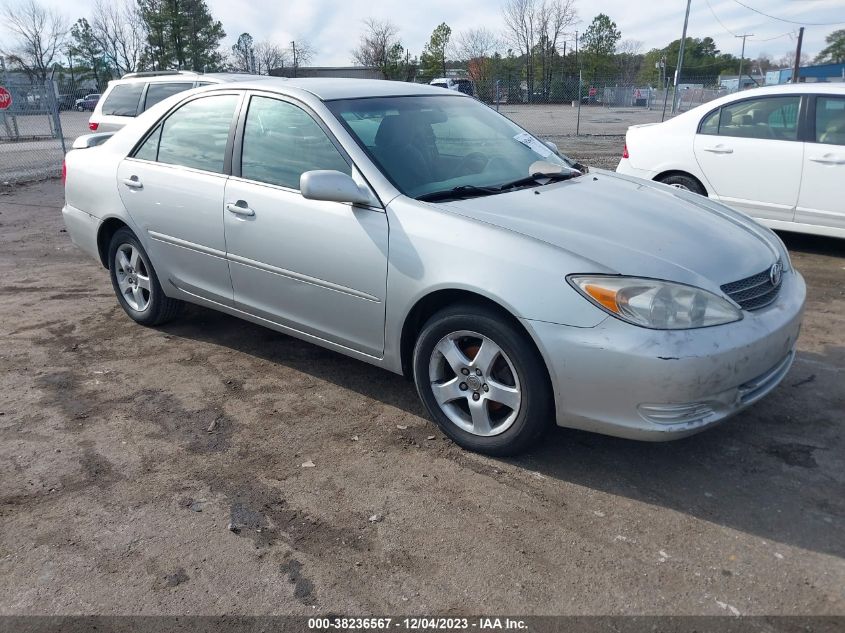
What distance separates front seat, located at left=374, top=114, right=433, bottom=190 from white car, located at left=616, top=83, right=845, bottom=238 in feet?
13.9

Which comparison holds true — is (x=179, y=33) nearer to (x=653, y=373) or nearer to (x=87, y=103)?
(x=87, y=103)

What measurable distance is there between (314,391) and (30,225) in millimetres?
6883

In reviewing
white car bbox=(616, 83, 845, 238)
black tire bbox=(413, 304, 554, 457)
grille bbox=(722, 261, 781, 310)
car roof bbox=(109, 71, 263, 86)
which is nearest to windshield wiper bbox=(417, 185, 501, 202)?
black tire bbox=(413, 304, 554, 457)

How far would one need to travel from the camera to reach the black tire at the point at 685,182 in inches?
284

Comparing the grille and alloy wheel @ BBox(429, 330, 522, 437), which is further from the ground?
the grille

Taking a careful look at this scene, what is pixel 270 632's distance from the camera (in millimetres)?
2354

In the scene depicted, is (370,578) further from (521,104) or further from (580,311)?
(521,104)

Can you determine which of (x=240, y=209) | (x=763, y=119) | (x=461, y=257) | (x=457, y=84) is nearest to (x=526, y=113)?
(x=457, y=84)

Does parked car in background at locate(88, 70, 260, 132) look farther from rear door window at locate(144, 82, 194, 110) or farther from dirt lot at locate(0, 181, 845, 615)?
dirt lot at locate(0, 181, 845, 615)

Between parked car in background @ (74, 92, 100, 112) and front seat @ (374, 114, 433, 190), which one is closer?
front seat @ (374, 114, 433, 190)

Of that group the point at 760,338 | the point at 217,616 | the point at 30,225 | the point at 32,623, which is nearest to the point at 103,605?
the point at 32,623

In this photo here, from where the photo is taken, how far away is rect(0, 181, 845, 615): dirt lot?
8.25 feet

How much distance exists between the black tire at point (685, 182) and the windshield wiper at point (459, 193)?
4.25m

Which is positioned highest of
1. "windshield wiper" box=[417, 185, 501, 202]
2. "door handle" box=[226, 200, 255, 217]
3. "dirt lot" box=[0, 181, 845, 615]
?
"windshield wiper" box=[417, 185, 501, 202]
